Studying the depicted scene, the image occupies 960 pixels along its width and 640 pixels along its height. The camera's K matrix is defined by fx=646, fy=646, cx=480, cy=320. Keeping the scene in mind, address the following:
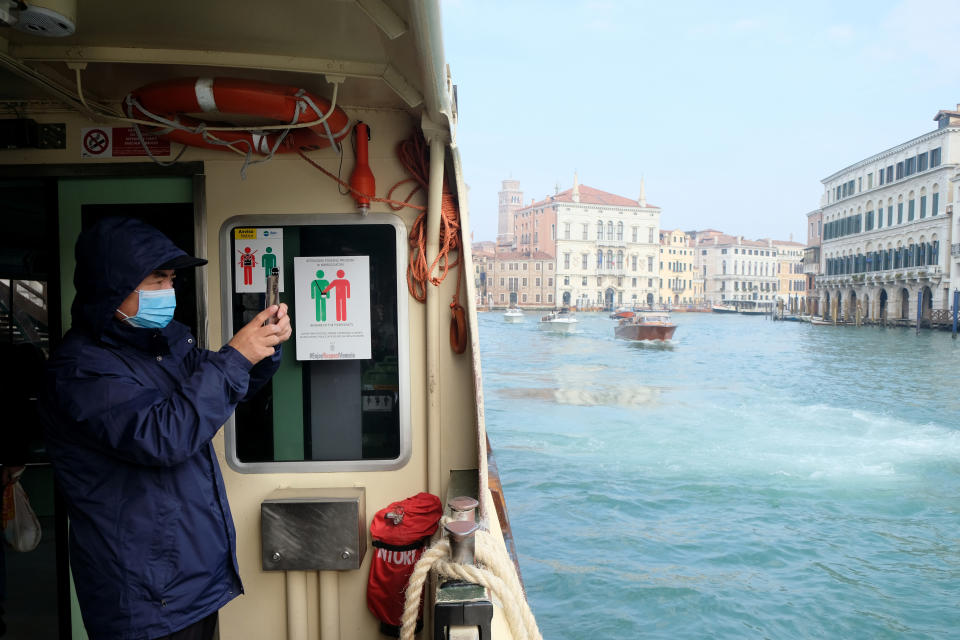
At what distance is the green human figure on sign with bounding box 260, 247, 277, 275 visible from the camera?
2.54 metres

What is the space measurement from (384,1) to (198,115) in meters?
0.97

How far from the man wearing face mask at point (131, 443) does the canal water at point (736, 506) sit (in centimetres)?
625

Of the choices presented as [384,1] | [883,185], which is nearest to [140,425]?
[384,1]

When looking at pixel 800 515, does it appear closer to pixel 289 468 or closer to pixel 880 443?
pixel 880 443

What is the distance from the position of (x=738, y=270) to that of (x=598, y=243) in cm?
2692

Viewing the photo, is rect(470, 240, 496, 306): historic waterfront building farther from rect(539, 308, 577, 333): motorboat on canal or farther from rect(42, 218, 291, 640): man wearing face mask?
rect(42, 218, 291, 640): man wearing face mask

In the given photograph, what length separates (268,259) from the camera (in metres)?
2.54

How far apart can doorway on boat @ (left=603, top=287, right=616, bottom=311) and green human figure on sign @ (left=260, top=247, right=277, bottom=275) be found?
86.9 m

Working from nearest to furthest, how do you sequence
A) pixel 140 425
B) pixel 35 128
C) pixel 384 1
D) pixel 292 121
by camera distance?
1. pixel 140 425
2. pixel 384 1
3. pixel 292 121
4. pixel 35 128

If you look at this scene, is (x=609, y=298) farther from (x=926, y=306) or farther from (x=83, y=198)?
(x=83, y=198)

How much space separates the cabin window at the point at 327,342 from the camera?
8.32ft

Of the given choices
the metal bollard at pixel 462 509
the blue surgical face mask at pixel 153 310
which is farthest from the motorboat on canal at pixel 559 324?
the blue surgical face mask at pixel 153 310

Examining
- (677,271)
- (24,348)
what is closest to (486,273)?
(677,271)

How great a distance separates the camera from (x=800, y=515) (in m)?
10.4
